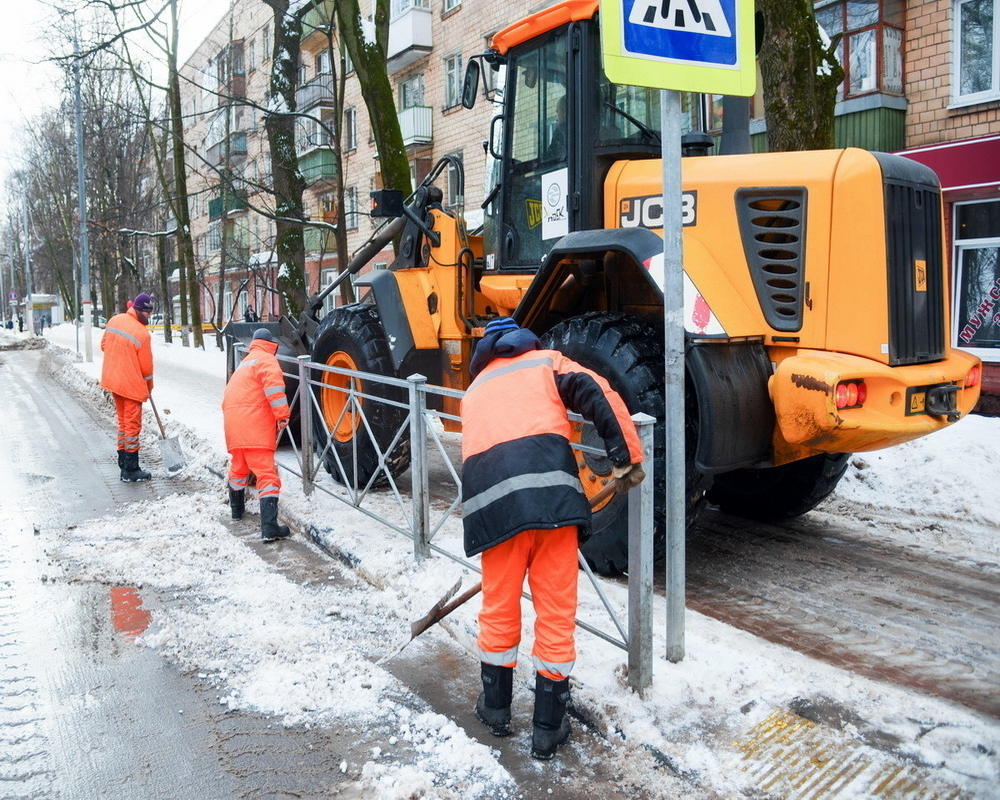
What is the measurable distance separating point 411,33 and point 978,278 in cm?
1764

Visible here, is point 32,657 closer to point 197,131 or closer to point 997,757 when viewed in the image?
point 997,757

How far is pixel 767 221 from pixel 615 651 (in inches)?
88.0

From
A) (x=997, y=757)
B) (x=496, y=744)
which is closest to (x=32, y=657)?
(x=496, y=744)

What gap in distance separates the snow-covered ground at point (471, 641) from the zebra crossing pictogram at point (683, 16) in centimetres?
249

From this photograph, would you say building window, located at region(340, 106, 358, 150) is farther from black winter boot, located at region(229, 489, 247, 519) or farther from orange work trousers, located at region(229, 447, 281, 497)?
orange work trousers, located at region(229, 447, 281, 497)

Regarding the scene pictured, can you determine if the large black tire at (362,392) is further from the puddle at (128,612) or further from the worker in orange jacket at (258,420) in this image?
the puddle at (128,612)

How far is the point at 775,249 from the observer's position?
451 centimetres

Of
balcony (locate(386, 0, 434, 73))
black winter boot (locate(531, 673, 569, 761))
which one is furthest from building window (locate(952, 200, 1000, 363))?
balcony (locate(386, 0, 434, 73))

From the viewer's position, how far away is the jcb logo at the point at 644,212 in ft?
16.0

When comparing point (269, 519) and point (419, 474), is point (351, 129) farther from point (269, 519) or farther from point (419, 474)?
point (419, 474)

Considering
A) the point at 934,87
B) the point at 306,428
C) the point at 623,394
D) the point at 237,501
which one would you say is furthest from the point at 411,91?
the point at 623,394

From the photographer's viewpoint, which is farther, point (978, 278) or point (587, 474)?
point (978, 278)

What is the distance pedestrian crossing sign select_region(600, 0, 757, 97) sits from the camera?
10.4ft

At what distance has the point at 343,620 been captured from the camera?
4699mm
